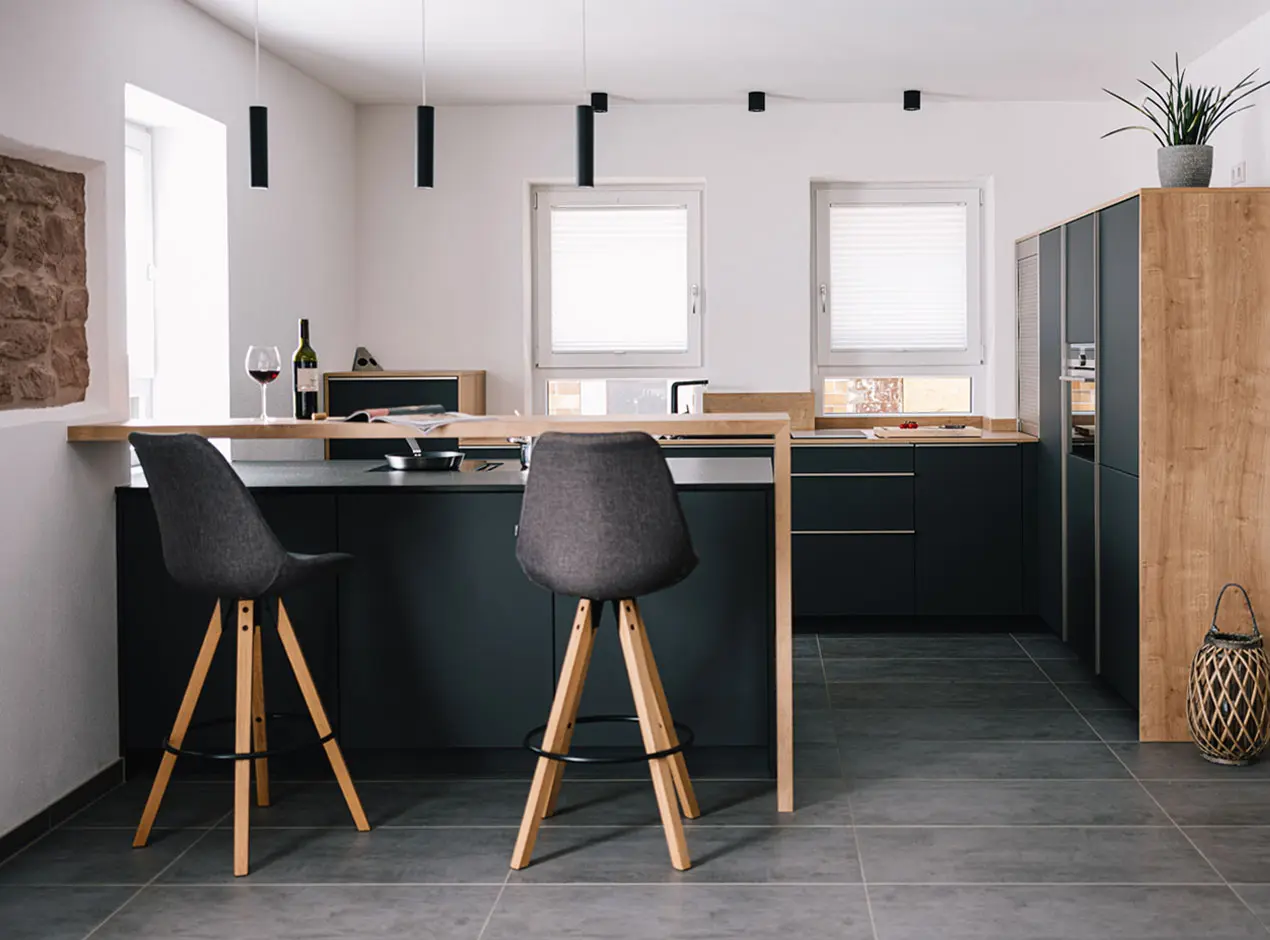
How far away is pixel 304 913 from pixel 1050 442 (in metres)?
3.93

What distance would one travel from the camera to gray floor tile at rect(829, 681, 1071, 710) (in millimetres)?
5086

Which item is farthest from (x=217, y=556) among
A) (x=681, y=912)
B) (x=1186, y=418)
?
(x=1186, y=418)

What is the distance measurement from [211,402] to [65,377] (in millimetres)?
1412

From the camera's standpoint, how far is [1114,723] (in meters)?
4.78

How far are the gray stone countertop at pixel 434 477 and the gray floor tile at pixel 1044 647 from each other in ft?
6.38

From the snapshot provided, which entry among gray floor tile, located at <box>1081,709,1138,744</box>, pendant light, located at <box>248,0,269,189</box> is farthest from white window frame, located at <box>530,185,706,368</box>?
pendant light, located at <box>248,0,269,189</box>

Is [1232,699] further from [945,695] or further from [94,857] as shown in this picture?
[94,857]

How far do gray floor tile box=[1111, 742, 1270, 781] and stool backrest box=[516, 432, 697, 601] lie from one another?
A: 182 centimetres

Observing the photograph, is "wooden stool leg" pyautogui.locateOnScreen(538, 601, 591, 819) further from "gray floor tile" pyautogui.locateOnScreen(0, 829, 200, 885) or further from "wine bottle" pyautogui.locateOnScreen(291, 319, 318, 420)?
"wine bottle" pyautogui.locateOnScreen(291, 319, 318, 420)

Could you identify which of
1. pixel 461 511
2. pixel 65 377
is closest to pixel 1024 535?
pixel 461 511

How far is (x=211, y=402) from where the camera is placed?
5.30 meters

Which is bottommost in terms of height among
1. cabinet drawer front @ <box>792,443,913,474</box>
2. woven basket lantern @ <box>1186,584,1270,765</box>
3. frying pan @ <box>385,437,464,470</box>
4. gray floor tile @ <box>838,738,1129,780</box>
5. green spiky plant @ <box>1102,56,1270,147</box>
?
gray floor tile @ <box>838,738,1129,780</box>

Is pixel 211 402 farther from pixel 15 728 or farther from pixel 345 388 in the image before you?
pixel 15 728

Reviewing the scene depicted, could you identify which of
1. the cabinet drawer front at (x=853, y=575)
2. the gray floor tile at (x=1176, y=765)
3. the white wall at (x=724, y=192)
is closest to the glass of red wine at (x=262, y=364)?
the gray floor tile at (x=1176, y=765)
